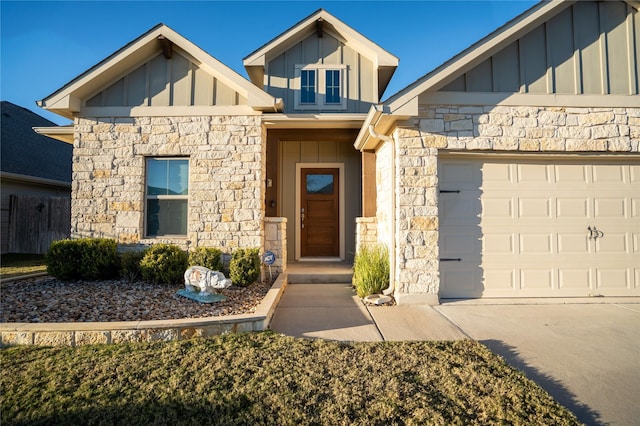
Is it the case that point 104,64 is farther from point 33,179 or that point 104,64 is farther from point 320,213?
point 33,179

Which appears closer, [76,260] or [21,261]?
[76,260]

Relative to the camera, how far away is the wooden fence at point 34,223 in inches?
405

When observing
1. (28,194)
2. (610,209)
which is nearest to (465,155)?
(610,209)

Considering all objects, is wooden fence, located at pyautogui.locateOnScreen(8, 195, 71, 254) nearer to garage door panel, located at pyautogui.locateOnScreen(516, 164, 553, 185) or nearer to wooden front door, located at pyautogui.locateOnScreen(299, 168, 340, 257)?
wooden front door, located at pyautogui.locateOnScreen(299, 168, 340, 257)

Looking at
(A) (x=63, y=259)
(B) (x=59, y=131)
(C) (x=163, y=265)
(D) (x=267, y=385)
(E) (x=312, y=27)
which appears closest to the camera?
(D) (x=267, y=385)

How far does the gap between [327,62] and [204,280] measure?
→ 5.95 metres

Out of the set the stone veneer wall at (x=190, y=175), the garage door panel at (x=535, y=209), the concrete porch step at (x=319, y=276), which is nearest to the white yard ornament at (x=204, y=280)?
the stone veneer wall at (x=190, y=175)

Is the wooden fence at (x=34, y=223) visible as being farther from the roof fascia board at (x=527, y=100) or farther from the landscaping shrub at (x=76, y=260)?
the roof fascia board at (x=527, y=100)

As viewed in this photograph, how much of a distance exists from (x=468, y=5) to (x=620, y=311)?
6897 millimetres

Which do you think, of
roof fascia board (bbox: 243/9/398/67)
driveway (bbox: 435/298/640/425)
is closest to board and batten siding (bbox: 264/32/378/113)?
roof fascia board (bbox: 243/9/398/67)

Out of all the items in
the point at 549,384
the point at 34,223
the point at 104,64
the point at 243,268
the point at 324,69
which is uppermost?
the point at 324,69

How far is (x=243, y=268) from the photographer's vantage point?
5441 mm

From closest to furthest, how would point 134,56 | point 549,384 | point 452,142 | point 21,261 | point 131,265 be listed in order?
point 549,384, point 452,142, point 131,265, point 134,56, point 21,261

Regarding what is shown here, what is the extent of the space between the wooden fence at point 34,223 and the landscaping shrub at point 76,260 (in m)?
6.31
